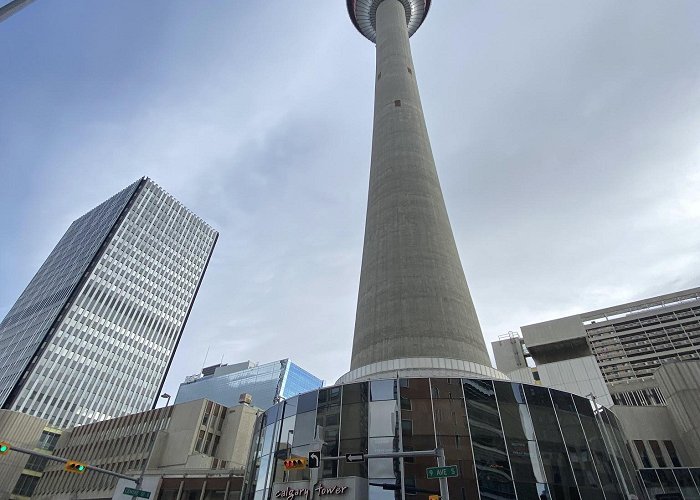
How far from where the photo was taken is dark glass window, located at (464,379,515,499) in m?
19.0

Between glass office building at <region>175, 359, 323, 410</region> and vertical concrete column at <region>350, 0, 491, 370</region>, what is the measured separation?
3964 inches

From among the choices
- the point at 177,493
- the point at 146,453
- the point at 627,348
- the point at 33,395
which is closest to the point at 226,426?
the point at 146,453

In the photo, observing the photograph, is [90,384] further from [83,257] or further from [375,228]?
[375,228]

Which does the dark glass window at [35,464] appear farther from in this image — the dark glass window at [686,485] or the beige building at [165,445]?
the dark glass window at [686,485]

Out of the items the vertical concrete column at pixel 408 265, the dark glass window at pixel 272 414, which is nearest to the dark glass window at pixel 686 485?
the vertical concrete column at pixel 408 265

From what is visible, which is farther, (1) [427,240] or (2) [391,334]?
(1) [427,240]

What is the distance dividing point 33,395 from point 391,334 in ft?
319

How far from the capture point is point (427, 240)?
3131cm

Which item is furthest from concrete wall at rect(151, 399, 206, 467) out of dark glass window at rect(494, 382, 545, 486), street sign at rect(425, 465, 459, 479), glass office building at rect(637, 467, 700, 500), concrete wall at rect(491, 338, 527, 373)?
concrete wall at rect(491, 338, 527, 373)

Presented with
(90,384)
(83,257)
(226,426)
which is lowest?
(226,426)

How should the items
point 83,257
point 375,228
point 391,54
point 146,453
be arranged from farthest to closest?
point 83,257
point 146,453
point 391,54
point 375,228

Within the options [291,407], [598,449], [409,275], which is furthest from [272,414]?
[598,449]

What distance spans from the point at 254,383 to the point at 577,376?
99098mm

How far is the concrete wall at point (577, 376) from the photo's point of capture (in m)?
65.8
